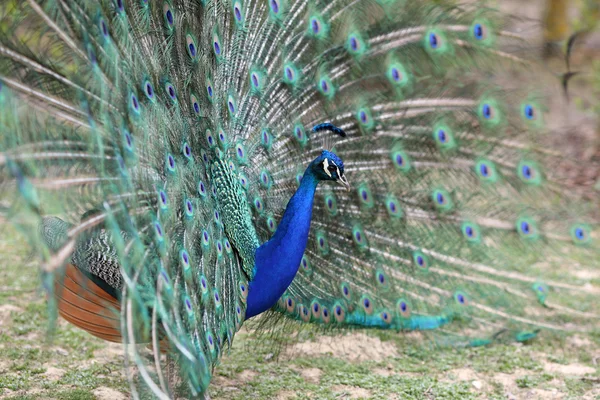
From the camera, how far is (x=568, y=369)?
388 cm

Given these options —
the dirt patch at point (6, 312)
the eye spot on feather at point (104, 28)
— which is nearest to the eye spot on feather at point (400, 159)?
the eye spot on feather at point (104, 28)

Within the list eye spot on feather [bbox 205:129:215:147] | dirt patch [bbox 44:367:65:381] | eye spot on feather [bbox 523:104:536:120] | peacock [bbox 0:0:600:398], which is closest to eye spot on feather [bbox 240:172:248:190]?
peacock [bbox 0:0:600:398]

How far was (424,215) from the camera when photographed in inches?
148

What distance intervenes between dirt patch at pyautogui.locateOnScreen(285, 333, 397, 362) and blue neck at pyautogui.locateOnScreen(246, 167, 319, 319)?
41.8 inches

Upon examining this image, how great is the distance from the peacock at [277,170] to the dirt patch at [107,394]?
0.18m

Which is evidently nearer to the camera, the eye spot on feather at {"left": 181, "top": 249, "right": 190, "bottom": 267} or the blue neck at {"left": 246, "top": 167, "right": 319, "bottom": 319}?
the eye spot on feather at {"left": 181, "top": 249, "right": 190, "bottom": 267}

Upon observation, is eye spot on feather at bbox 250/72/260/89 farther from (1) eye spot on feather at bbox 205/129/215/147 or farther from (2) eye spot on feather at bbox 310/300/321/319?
(2) eye spot on feather at bbox 310/300/321/319

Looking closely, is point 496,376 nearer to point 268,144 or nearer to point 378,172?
point 378,172

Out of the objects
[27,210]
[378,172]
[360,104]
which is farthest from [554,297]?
[27,210]

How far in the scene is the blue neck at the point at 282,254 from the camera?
301 centimetres

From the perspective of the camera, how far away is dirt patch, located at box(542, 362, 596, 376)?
12.6ft

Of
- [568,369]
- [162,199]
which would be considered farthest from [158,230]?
[568,369]

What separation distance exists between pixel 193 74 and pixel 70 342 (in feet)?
6.30

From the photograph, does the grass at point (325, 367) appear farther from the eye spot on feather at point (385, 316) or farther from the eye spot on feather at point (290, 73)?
the eye spot on feather at point (290, 73)
